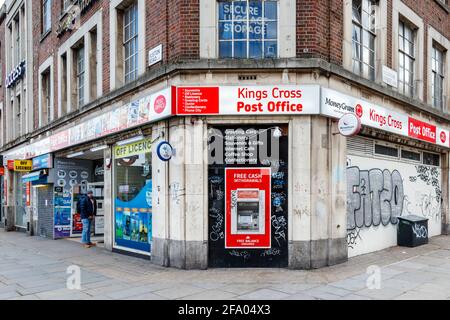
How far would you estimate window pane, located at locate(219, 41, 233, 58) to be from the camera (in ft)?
31.7

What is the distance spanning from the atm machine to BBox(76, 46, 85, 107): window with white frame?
842 centimetres

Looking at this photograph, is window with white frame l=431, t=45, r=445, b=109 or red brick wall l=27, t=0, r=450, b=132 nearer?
red brick wall l=27, t=0, r=450, b=132

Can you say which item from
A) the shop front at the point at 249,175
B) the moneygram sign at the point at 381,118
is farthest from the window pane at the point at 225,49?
the moneygram sign at the point at 381,118

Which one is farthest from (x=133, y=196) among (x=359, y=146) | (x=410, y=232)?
(x=410, y=232)

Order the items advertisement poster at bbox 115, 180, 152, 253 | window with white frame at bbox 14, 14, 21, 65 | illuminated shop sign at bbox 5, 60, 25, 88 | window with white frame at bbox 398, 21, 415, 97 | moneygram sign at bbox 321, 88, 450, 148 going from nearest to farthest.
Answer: moneygram sign at bbox 321, 88, 450, 148 < advertisement poster at bbox 115, 180, 152, 253 < window with white frame at bbox 398, 21, 415, 97 < illuminated shop sign at bbox 5, 60, 25, 88 < window with white frame at bbox 14, 14, 21, 65

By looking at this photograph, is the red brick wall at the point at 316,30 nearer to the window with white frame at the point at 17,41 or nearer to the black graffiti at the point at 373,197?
the black graffiti at the point at 373,197

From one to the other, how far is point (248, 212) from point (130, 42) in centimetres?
622

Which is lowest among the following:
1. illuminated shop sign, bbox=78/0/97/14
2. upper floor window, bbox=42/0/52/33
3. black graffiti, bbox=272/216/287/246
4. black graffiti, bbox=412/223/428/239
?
black graffiti, bbox=412/223/428/239

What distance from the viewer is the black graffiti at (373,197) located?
10.8 metres

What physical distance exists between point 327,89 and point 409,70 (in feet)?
20.4

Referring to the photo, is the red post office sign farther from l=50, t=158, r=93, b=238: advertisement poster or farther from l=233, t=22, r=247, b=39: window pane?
l=50, t=158, r=93, b=238: advertisement poster

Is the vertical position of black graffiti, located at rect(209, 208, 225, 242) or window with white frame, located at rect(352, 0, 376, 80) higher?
window with white frame, located at rect(352, 0, 376, 80)

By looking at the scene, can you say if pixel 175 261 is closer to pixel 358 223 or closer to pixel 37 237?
pixel 358 223

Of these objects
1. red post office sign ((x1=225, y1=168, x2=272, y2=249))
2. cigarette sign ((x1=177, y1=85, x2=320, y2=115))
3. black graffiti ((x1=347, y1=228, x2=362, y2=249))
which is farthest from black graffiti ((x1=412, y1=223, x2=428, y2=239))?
cigarette sign ((x1=177, y1=85, x2=320, y2=115))
